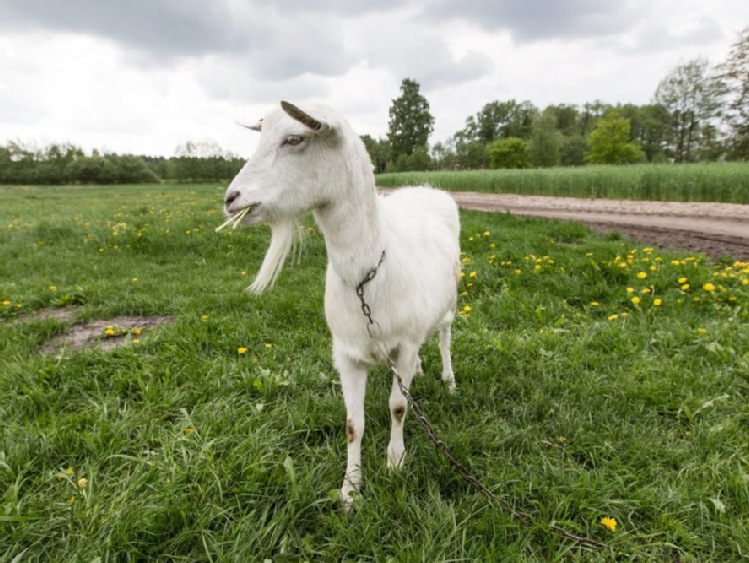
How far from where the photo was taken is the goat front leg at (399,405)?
2.25m

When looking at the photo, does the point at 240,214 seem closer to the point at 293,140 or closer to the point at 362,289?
the point at 293,140

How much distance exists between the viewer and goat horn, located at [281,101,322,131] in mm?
1493

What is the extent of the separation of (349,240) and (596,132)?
163ft

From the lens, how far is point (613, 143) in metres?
41.6

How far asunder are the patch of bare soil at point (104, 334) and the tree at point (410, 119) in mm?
54125

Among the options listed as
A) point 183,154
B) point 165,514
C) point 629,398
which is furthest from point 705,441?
point 183,154

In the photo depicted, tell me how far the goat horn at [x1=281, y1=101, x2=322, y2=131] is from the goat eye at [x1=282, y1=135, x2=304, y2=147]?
0.08 meters

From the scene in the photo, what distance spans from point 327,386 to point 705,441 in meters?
2.48

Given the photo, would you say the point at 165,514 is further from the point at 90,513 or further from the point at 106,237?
the point at 106,237

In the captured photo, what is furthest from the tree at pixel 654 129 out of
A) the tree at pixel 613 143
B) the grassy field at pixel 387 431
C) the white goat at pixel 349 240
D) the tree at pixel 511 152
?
the white goat at pixel 349 240

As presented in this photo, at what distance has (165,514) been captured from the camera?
1.87m

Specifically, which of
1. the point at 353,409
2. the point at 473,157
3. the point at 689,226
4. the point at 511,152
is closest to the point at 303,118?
the point at 353,409

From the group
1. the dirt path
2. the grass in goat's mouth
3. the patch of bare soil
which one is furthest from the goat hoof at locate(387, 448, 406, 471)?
the dirt path

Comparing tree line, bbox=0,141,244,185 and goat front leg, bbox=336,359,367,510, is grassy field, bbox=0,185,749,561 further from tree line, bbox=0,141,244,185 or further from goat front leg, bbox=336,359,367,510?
tree line, bbox=0,141,244,185
